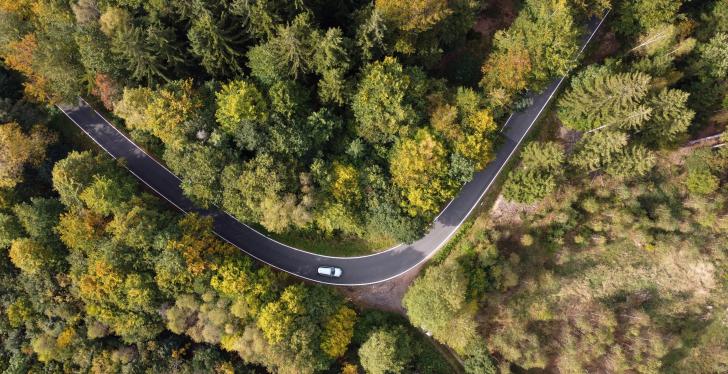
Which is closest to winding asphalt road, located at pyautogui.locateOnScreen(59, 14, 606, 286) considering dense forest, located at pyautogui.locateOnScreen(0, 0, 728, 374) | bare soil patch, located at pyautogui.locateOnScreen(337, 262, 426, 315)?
bare soil patch, located at pyautogui.locateOnScreen(337, 262, 426, 315)

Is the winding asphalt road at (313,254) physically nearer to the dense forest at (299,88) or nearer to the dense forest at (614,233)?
the dense forest at (614,233)

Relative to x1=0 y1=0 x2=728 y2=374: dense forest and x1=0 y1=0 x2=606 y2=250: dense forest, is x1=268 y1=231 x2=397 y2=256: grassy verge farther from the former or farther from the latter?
x1=0 y1=0 x2=606 y2=250: dense forest

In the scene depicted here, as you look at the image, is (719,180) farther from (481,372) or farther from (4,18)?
(4,18)

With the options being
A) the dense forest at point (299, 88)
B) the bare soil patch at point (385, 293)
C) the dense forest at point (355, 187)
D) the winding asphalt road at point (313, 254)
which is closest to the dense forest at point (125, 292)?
the dense forest at point (355, 187)

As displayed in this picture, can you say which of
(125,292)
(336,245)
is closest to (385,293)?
(336,245)

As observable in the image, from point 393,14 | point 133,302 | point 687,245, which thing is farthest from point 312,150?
point 687,245
